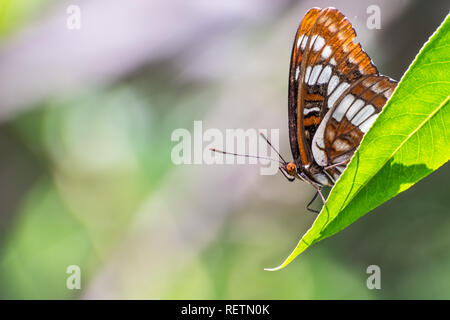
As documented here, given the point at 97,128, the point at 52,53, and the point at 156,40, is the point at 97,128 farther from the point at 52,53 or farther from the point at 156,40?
the point at 156,40

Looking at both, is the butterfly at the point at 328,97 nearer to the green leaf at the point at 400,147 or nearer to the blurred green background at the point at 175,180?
the green leaf at the point at 400,147

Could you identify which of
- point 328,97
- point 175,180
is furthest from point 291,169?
point 175,180

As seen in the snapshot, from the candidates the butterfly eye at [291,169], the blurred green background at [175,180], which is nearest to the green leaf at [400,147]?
the butterfly eye at [291,169]

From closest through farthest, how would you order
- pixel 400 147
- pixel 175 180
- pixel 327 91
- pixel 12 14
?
pixel 400 147
pixel 327 91
pixel 12 14
pixel 175 180

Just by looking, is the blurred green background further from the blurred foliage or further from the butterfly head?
the butterfly head

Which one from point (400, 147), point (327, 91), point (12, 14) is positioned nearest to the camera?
point (400, 147)

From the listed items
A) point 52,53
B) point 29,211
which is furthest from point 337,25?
point 29,211

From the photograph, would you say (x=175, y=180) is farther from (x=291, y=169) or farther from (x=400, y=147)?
(x=400, y=147)
